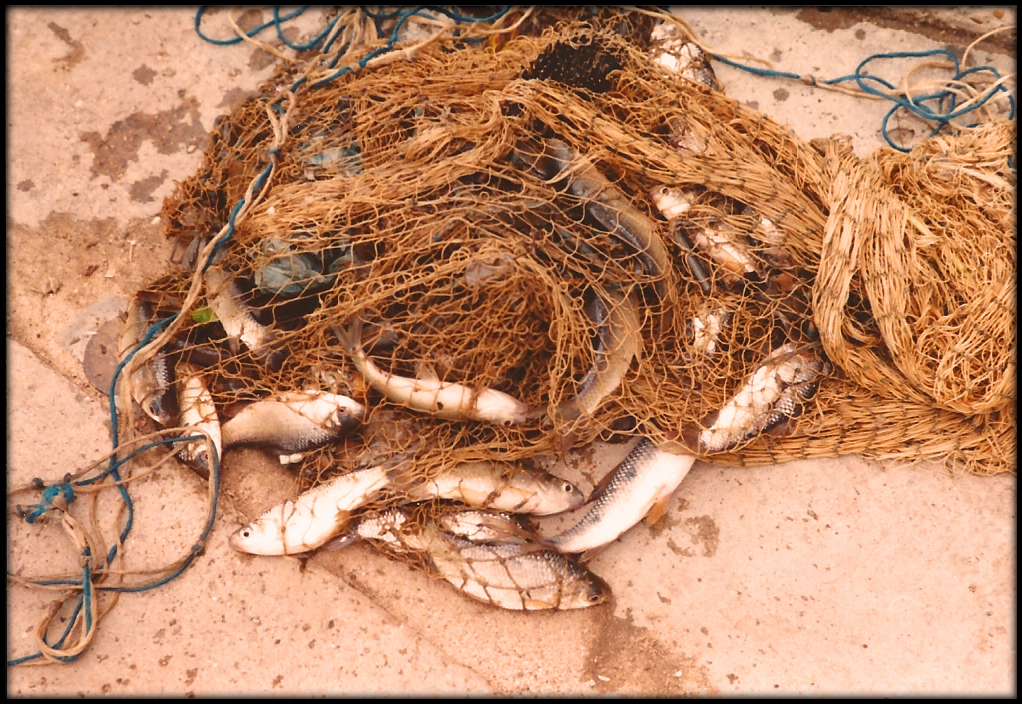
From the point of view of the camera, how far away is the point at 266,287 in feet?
10.1

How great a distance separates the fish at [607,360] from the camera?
295cm

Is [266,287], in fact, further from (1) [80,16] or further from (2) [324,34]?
(1) [80,16]

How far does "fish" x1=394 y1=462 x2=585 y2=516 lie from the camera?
3.04m

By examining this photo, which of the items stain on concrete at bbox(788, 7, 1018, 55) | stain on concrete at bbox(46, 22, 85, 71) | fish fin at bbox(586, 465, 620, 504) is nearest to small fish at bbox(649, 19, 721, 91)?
stain on concrete at bbox(788, 7, 1018, 55)

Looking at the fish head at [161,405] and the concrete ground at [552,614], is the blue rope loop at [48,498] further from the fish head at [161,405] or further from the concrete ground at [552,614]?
the fish head at [161,405]

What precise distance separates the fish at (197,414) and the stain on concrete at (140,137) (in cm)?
143

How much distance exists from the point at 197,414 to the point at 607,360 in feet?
6.47

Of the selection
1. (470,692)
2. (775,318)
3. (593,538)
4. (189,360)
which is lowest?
(470,692)

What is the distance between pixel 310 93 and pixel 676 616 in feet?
10.9

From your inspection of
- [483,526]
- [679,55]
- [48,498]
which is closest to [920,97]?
[679,55]

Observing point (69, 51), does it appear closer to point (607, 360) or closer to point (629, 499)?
point (607, 360)

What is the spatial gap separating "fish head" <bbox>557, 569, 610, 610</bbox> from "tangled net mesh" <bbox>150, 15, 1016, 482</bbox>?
59cm

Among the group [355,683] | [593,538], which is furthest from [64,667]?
[593,538]

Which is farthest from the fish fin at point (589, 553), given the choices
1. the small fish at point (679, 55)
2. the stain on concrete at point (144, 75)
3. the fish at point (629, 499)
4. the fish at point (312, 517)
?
the stain on concrete at point (144, 75)
